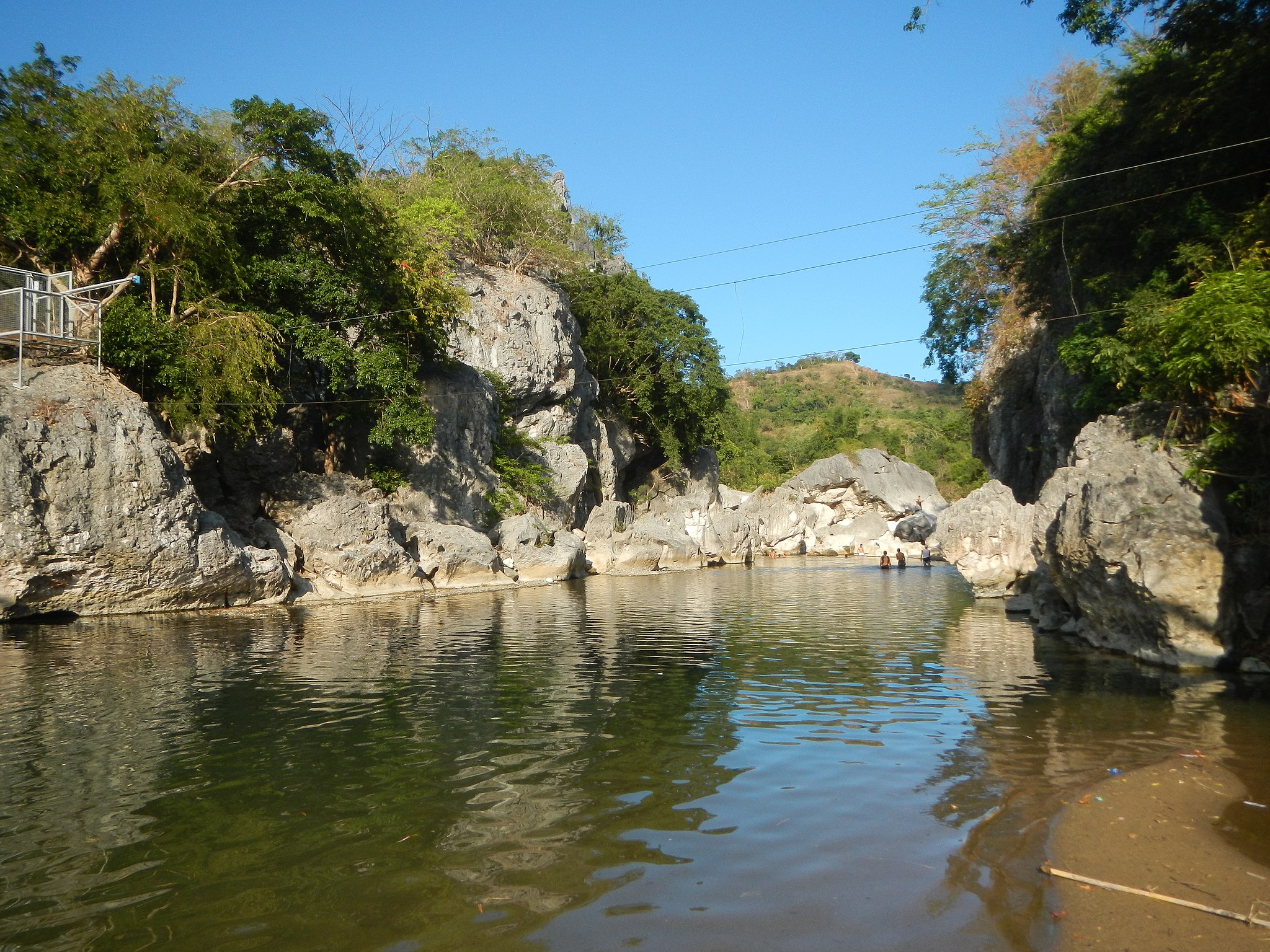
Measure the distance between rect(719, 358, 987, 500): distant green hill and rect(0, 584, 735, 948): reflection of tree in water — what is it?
124 feet

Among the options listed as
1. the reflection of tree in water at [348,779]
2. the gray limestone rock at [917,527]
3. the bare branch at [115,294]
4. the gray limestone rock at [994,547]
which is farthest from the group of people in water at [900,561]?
the bare branch at [115,294]

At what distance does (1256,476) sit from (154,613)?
21661 millimetres

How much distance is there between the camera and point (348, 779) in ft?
25.4

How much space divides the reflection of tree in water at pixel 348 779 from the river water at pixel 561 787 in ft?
0.11

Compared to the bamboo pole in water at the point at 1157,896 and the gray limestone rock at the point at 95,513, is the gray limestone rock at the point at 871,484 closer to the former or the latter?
the gray limestone rock at the point at 95,513

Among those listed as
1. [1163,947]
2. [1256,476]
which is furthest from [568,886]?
[1256,476]

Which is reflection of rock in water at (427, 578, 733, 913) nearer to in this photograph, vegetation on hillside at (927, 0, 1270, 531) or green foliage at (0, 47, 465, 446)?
vegetation on hillside at (927, 0, 1270, 531)

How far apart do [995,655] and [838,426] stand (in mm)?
59833

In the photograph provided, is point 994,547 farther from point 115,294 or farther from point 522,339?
point 115,294

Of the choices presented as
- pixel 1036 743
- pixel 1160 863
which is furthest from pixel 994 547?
pixel 1160 863

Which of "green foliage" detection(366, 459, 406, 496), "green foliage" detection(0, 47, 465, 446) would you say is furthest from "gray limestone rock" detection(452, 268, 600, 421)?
"green foliage" detection(0, 47, 465, 446)

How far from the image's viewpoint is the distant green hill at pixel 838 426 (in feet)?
→ 219

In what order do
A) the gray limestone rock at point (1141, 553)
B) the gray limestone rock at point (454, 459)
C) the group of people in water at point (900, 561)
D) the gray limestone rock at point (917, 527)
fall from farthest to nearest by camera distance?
the gray limestone rock at point (917, 527)
the group of people in water at point (900, 561)
the gray limestone rock at point (454, 459)
the gray limestone rock at point (1141, 553)

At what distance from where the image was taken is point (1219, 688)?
1121 cm
